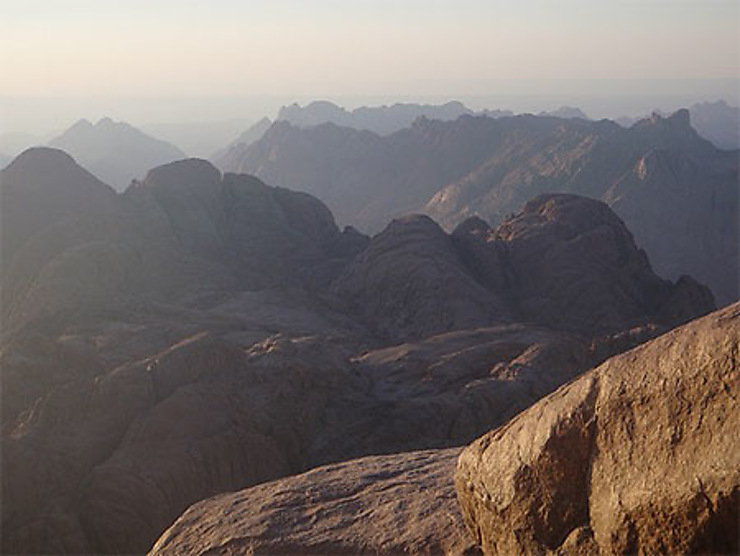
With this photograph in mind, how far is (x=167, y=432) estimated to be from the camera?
24531 mm

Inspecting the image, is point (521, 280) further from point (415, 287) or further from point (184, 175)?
point (184, 175)

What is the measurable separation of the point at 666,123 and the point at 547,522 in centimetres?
13916

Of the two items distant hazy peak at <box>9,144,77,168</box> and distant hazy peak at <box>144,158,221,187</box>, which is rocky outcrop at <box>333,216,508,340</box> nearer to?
distant hazy peak at <box>144,158,221,187</box>

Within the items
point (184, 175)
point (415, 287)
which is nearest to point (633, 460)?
point (415, 287)

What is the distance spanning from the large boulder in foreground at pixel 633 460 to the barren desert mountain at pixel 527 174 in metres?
76.4

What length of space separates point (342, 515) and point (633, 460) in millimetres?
5302

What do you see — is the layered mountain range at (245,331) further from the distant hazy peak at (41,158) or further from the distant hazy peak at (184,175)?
the distant hazy peak at (41,158)

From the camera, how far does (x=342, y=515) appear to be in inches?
414

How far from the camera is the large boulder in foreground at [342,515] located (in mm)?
9359

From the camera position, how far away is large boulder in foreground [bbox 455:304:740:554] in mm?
5617

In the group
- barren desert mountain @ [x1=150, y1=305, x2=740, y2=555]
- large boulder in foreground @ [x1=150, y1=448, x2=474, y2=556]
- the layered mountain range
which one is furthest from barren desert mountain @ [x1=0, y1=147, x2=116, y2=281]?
barren desert mountain @ [x1=150, y1=305, x2=740, y2=555]

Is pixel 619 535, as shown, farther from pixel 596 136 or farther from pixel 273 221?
pixel 596 136

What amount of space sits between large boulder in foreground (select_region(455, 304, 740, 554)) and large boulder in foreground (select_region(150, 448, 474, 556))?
170cm

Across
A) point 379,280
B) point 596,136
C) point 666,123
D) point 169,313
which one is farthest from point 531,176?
point 169,313
